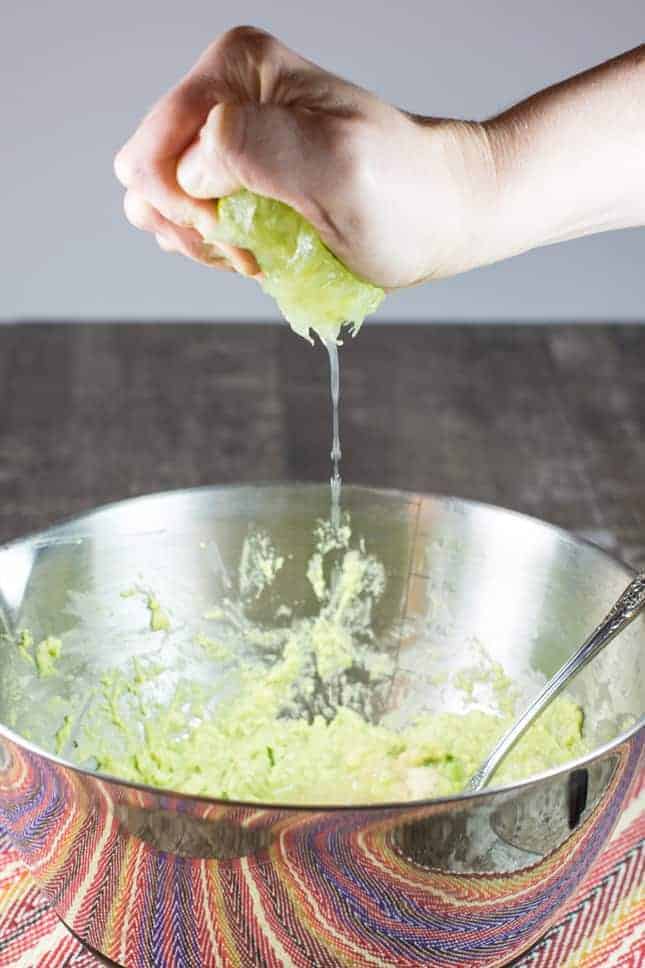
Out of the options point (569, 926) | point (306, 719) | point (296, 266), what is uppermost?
point (296, 266)

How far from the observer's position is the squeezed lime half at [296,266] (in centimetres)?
108

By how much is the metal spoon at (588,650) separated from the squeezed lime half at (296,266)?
0.33 m

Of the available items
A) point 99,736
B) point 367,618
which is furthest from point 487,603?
point 99,736

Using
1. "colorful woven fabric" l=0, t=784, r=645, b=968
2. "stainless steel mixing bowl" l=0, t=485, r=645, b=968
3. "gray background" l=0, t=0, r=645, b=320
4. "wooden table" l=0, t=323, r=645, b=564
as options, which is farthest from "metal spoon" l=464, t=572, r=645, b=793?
"gray background" l=0, t=0, r=645, b=320

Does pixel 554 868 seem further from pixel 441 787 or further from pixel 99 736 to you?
pixel 99 736

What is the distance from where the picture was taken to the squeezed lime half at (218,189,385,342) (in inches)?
42.7

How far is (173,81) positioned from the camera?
11.7ft

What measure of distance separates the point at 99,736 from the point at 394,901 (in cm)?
48

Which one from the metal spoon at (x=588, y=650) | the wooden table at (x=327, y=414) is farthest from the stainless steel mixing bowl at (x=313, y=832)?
the wooden table at (x=327, y=414)

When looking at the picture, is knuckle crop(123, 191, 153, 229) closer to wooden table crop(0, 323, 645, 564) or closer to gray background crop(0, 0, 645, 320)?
wooden table crop(0, 323, 645, 564)

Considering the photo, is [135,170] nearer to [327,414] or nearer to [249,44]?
[249,44]

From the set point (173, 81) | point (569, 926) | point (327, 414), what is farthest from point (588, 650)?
point (173, 81)

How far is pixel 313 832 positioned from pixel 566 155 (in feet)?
2.20

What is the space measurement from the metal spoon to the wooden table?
1182 mm
